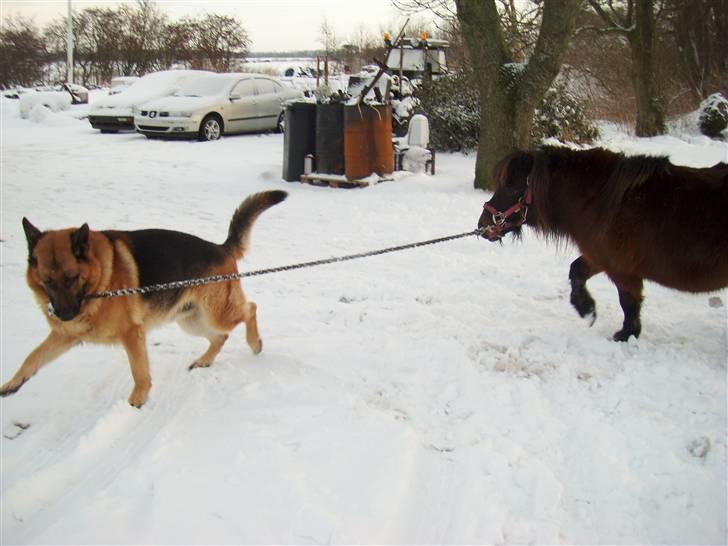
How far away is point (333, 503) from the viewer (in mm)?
2885

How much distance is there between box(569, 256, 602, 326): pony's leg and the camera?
192 inches

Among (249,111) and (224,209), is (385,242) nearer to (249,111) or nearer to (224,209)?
(224,209)

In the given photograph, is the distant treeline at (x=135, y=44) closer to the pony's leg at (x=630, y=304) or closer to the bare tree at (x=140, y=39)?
the bare tree at (x=140, y=39)

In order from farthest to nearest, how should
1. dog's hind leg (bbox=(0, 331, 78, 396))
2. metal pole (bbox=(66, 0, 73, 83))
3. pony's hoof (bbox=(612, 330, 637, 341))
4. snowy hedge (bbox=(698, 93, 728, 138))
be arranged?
metal pole (bbox=(66, 0, 73, 83)) → snowy hedge (bbox=(698, 93, 728, 138)) → pony's hoof (bbox=(612, 330, 637, 341)) → dog's hind leg (bbox=(0, 331, 78, 396))

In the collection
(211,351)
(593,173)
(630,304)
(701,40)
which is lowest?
(211,351)

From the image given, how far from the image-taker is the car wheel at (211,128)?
16.5m

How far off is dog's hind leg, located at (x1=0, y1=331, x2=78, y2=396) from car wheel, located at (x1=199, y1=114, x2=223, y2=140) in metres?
13.6

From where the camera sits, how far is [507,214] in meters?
4.71

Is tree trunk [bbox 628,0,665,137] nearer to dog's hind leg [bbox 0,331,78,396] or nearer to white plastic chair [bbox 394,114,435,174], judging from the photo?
white plastic chair [bbox 394,114,435,174]

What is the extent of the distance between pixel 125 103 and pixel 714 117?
57.4ft

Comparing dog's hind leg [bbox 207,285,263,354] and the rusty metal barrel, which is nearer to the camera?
dog's hind leg [bbox 207,285,263,354]

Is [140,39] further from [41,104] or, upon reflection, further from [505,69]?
[505,69]

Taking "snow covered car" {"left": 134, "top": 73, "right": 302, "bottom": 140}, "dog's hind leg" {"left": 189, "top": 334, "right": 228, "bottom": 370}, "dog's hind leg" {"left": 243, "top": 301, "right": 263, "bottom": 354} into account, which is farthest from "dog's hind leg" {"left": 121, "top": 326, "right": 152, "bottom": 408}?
"snow covered car" {"left": 134, "top": 73, "right": 302, "bottom": 140}

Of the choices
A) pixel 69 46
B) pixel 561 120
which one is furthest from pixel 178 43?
pixel 561 120
